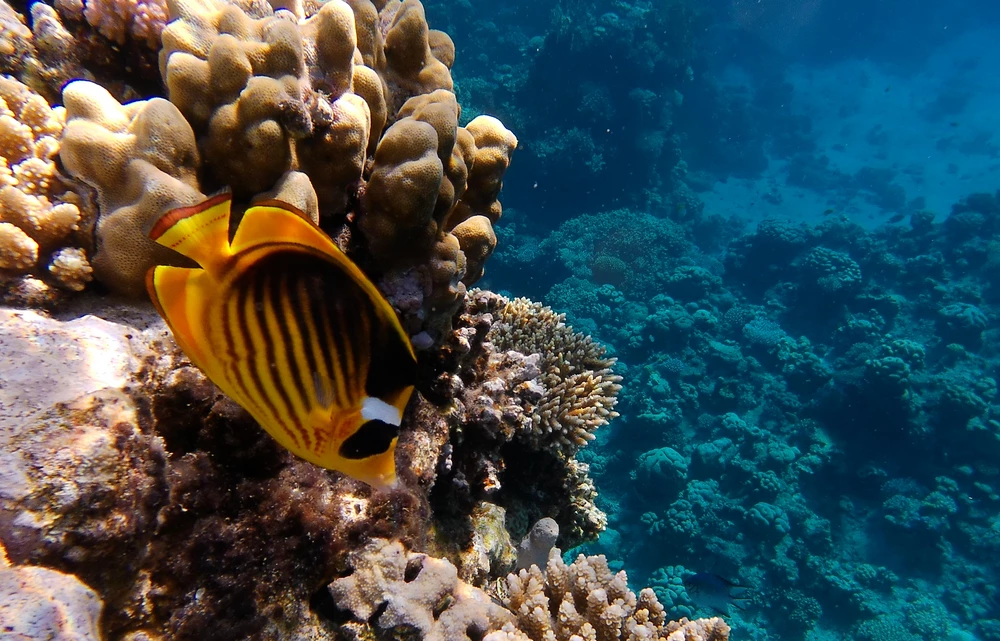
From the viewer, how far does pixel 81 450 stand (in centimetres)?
120

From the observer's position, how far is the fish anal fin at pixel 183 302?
85cm

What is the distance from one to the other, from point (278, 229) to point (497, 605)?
2.32 meters

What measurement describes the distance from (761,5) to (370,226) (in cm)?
4563

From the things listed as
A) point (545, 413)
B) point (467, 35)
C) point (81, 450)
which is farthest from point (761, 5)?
point (81, 450)

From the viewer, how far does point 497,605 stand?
8.28 ft

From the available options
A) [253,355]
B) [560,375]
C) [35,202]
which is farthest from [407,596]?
[560,375]

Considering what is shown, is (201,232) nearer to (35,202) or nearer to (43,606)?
(43,606)

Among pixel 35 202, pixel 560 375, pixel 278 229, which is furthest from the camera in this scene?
pixel 560 375

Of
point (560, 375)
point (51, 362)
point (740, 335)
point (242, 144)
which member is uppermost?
point (740, 335)

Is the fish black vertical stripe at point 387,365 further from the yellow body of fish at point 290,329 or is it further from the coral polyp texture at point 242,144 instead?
the coral polyp texture at point 242,144

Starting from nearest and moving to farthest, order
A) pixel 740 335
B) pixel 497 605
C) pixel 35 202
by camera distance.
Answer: pixel 35 202 → pixel 497 605 → pixel 740 335

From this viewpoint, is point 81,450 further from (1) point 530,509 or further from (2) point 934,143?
(2) point 934,143

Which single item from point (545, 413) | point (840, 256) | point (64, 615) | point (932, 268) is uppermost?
point (932, 268)

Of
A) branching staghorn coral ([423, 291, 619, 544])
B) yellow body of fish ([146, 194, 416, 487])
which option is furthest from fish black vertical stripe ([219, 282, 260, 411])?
branching staghorn coral ([423, 291, 619, 544])
